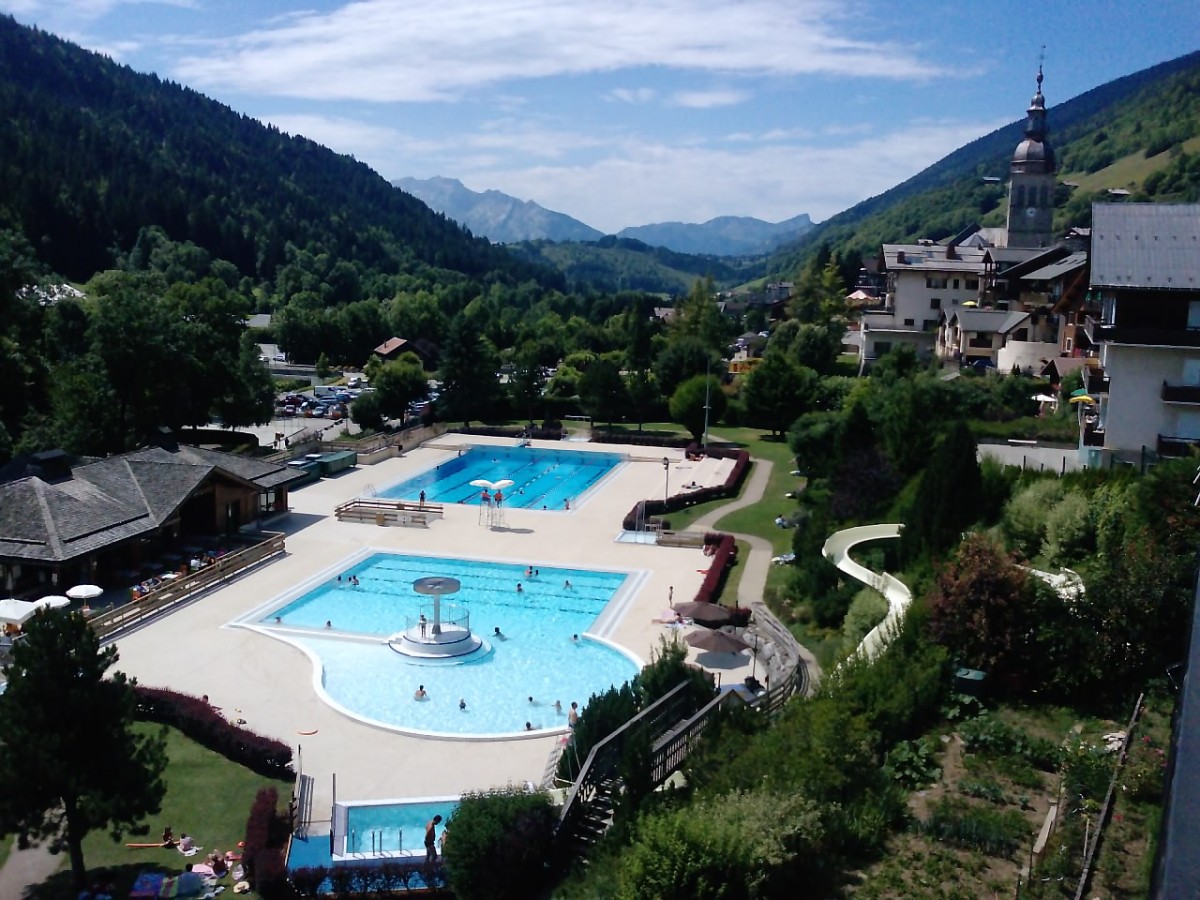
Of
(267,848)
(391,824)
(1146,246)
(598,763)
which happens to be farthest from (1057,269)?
(267,848)

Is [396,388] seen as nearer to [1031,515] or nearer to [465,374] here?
[465,374]

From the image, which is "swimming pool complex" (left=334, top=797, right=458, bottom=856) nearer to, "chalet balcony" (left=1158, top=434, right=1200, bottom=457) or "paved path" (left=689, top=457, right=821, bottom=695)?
"paved path" (left=689, top=457, right=821, bottom=695)

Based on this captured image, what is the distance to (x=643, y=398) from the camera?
66.2 metres

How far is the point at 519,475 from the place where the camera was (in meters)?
54.7

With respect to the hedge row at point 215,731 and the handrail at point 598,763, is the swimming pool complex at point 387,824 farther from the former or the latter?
the handrail at point 598,763

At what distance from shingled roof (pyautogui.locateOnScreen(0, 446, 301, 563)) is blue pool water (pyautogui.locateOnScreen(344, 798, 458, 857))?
1589 cm

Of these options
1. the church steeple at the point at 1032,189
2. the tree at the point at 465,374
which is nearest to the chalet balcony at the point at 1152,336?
the tree at the point at 465,374

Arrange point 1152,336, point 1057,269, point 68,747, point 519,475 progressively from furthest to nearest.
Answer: point 519,475 < point 1057,269 < point 1152,336 < point 68,747

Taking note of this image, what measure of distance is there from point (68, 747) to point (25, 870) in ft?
10.4

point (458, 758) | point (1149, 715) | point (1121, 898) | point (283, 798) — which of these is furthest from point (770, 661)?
point (1121, 898)

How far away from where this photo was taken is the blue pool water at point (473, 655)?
81.0 feet

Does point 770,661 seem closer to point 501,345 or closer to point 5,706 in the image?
point 5,706

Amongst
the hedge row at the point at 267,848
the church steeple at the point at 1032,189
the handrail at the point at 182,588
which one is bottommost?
the hedge row at the point at 267,848

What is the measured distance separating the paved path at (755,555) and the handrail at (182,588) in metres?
16.8
